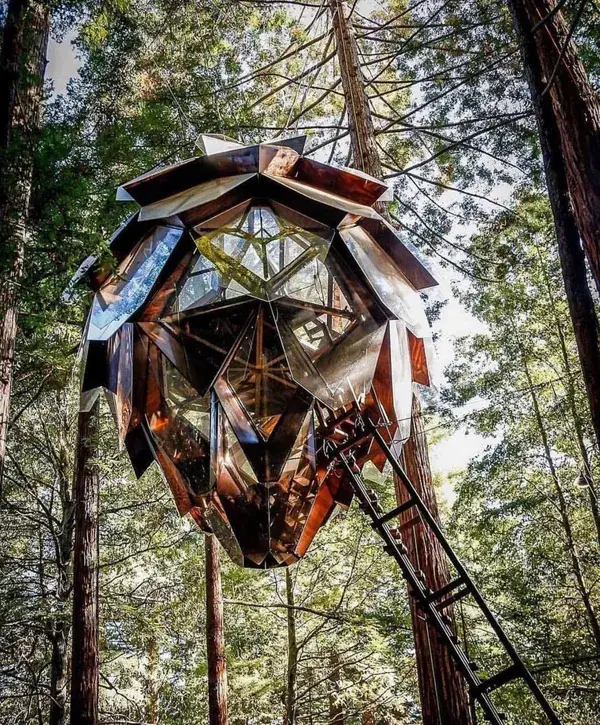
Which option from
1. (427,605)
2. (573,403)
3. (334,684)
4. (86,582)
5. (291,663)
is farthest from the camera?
(334,684)

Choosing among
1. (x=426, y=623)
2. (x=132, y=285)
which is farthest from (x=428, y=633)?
(x=132, y=285)

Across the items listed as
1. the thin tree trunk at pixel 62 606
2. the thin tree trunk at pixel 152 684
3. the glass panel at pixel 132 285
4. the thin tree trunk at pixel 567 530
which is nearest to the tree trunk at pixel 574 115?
the glass panel at pixel 132 285

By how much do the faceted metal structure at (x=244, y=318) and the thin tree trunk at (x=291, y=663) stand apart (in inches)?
221

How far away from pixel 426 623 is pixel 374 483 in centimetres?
314

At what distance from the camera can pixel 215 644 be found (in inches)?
335

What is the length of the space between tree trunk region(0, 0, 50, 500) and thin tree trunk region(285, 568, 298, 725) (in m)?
5.96

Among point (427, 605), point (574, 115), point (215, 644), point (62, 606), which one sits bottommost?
point (427, 605)

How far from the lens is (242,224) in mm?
2977

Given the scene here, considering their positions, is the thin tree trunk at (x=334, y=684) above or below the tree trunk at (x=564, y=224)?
below

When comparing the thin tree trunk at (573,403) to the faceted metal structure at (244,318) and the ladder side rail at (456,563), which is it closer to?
the ladder side rail at (456,563)

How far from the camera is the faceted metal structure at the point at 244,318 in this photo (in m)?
2.96

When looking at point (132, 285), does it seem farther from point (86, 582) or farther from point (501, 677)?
point (86, 582)

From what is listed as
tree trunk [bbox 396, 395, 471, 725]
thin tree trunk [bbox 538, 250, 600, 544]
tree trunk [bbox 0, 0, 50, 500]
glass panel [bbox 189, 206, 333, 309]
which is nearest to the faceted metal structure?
glass panel [bbox 189, 206, 333, 309]

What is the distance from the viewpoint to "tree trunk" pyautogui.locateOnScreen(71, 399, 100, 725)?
21.2ft
